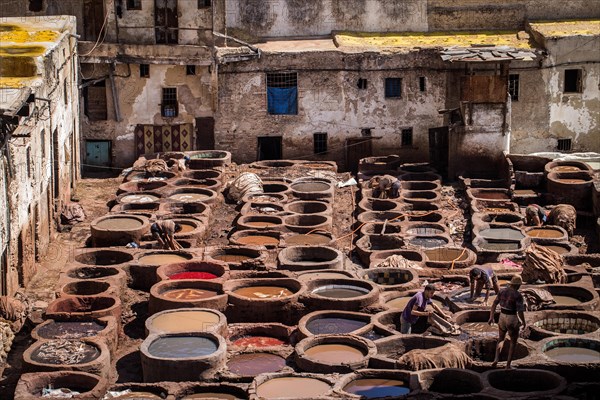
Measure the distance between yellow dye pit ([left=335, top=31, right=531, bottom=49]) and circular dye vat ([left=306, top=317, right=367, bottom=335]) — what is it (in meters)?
17.2

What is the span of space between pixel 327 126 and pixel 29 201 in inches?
539

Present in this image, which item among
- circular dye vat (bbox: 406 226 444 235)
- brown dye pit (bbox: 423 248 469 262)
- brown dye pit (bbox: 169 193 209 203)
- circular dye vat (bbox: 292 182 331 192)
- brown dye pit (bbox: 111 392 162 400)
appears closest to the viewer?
brown dye pit (bbox: 111 392 162 400)

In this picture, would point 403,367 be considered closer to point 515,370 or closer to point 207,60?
point 515,370

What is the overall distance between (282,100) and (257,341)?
17313 millimetres

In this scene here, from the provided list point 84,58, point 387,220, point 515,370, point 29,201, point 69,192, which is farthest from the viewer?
point 84,58

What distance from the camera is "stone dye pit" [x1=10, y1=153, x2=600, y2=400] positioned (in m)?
28.9

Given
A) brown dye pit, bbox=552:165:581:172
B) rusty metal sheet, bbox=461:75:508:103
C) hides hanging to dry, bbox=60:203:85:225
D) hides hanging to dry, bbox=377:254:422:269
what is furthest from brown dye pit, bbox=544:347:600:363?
hides hanging to dry, bbox=60:203:85:225

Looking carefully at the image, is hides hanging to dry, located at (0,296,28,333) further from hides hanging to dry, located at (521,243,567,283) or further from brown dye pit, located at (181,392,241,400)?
hides hanging to dry, located at (521,243,567,283)

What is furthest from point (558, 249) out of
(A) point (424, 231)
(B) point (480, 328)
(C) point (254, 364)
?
(C) point (254, 364)

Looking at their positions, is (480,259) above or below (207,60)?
below

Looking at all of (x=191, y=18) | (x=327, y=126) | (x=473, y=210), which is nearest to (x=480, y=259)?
(x=473, y=210)

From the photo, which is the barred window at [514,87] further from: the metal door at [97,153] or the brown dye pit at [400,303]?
the brown dye pit at [400,303]

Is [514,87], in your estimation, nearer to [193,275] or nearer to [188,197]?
[188,197]

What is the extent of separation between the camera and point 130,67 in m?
47.6
